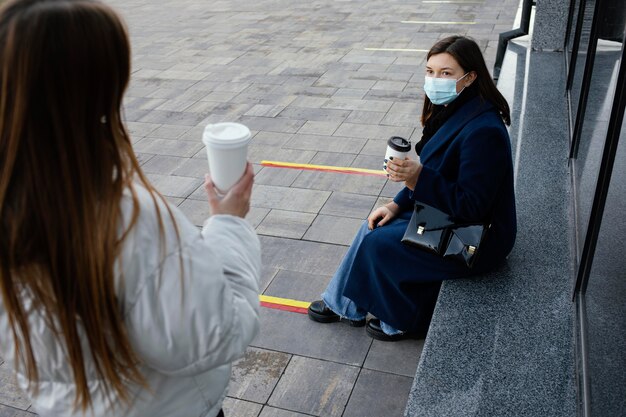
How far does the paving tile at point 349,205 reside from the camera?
564cm

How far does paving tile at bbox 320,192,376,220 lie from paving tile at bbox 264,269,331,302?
97cm

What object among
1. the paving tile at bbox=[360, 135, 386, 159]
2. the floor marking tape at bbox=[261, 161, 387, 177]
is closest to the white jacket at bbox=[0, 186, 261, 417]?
the floor marking tape at bbox=[261, 161, 387, 177]

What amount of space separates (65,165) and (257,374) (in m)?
2.71

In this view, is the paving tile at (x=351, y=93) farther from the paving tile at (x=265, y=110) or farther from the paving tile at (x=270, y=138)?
the paving tile at (x=270, y=138)

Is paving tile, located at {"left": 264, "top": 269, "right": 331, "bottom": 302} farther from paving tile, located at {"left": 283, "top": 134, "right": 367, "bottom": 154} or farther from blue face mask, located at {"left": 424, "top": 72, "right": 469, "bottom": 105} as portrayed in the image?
paving tile, located at {"left": 283, "top": 134, "right": 367, "bottom": 154}

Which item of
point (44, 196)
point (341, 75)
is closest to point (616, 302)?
point (44, 196)

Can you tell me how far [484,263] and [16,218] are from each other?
111 inches

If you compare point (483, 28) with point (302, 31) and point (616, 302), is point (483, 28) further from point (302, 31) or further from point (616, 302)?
point (616, 302)

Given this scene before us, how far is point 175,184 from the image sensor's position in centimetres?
640

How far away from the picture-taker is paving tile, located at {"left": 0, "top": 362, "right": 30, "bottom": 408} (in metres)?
3.74

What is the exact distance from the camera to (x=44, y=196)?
1.34 meters

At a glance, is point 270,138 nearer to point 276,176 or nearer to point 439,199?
point 276,176

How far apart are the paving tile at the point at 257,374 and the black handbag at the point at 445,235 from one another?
1.08 metres

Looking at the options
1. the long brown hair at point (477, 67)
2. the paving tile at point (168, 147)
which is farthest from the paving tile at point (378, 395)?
the paving tile at point (168, 147)
